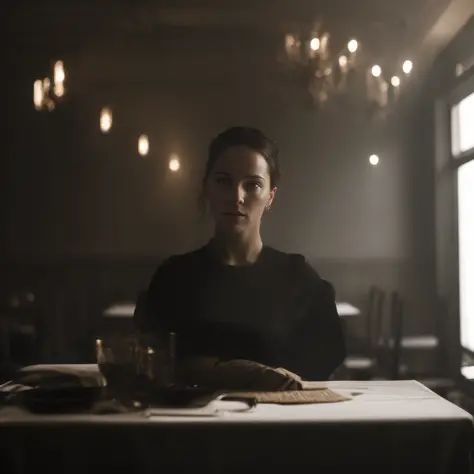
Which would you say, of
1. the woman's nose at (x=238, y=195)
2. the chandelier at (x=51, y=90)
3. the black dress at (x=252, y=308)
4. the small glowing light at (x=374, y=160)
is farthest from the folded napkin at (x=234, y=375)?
the chandelier at (x=51, y=90)

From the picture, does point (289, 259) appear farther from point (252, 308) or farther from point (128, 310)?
point (128, 310)

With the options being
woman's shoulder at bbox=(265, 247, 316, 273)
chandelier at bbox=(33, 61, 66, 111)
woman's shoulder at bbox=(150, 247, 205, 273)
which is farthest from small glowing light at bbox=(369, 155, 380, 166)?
chandelier at bbox=(33, 61, 66, 111)

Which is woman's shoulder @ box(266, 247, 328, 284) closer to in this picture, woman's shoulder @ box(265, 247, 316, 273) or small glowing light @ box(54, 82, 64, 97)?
woman's shoulder @ box(265, 247, 316, 273)

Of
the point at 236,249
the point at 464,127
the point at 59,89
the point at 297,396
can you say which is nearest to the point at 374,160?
the point at 464,127

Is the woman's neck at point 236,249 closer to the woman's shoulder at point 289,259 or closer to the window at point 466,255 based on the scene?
the woman's shoulder at point 289,259

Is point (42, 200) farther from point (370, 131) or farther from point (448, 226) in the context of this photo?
point (448, 226)
